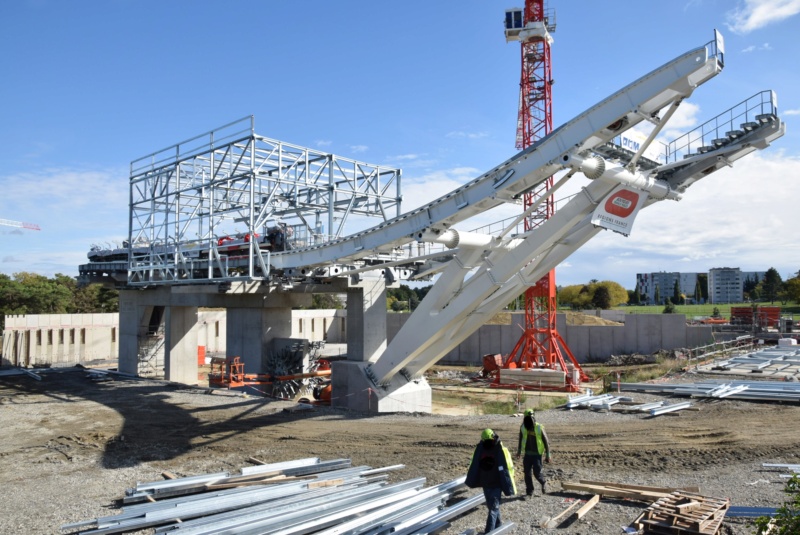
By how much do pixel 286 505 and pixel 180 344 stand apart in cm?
2294

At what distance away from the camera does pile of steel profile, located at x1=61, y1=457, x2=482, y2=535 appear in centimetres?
840

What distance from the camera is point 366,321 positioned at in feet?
74.6

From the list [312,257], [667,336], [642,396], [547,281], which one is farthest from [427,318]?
[667,336]

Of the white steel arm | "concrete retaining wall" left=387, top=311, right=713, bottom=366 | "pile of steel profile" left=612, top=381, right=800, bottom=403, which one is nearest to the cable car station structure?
the white steel arm

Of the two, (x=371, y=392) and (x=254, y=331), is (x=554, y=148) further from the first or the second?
(x=254, y=331)

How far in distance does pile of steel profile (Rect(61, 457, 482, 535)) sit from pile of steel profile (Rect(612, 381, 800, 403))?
39.0ft

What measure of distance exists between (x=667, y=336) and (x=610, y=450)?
103ft

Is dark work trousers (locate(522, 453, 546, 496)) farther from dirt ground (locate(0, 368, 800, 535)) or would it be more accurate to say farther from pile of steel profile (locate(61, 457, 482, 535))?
pile of steel profile (locate(61, 457, 482, 535))

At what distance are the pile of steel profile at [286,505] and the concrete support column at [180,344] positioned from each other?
19.9 meters

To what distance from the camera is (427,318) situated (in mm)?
17062

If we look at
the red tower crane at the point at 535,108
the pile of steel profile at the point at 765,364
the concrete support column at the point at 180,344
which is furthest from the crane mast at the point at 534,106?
the concrete support column at the point at 180,344

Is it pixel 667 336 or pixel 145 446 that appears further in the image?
pixel 667 336

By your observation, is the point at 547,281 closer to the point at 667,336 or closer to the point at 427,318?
the point at 667,336

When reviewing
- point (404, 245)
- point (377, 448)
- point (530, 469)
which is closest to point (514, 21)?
point (404, 245)
